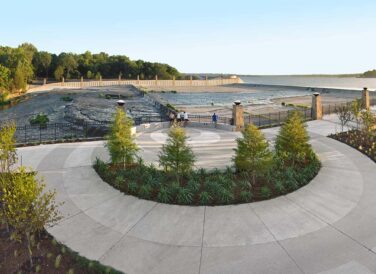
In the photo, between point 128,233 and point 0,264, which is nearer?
point 0,264

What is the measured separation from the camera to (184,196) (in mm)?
11375

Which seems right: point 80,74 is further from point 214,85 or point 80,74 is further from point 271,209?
point 271,209

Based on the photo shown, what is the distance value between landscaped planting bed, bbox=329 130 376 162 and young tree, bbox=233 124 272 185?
729 centimetres

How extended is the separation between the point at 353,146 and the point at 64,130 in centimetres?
2792

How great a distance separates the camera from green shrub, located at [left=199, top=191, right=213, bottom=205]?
1118cm

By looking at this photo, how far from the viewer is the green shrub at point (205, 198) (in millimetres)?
11180

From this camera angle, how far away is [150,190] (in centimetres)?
1199

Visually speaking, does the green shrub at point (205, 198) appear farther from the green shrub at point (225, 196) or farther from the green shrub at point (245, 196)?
the green shrub at point (245, 196)

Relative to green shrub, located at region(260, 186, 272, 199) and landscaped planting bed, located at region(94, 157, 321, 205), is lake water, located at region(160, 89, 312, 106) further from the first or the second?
green shrub, located at region(260, 186, 272, 199)

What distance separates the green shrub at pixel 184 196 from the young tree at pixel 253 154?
2830 millimetres

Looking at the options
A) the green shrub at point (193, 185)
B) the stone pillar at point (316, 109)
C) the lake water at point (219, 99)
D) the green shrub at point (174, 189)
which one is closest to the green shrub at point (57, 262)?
the green shrub at point (174, 189)

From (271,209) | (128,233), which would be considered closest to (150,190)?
(128,233)

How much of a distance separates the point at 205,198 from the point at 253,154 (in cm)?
301

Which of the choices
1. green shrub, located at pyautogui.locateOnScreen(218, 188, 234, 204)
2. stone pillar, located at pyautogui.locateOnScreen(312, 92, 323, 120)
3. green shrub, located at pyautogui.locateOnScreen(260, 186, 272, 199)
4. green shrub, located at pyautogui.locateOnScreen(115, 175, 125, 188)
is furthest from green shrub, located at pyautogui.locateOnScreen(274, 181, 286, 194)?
stone pillar, located at pyautogui.locateOnScreen(312, 92, 323, 120)
